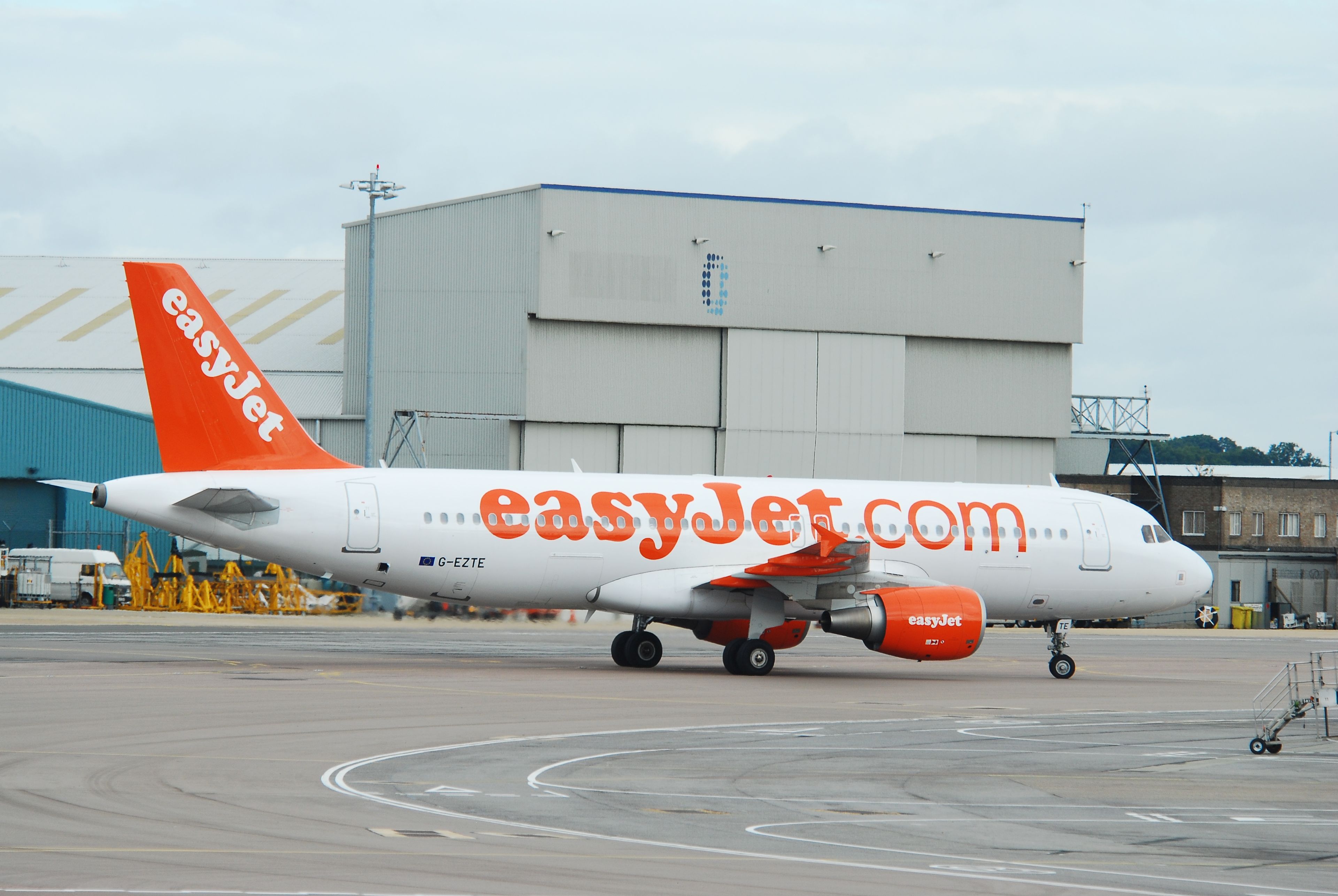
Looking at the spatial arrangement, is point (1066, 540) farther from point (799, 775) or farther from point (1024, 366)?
point (1024, 366)

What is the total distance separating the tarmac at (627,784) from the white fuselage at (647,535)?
70.4 inches

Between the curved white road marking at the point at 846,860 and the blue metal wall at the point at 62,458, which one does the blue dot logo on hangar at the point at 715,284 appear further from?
the curved white road marking at the point at 846,860

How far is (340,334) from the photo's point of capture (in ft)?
227

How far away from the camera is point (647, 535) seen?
1136 inches

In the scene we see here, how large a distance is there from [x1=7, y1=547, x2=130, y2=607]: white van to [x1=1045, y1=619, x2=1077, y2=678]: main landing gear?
1463 inches

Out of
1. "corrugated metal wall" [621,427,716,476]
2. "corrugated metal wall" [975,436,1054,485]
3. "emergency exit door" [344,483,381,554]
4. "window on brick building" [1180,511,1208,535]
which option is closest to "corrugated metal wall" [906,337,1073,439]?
"corrugated metal wall" [975,436,1054,485]

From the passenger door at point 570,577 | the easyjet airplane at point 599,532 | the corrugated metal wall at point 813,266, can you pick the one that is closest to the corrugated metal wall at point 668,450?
the corrugated metal wall at point 813,266

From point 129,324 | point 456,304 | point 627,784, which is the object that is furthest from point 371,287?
point 627,784

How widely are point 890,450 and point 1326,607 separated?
2496 centimetres

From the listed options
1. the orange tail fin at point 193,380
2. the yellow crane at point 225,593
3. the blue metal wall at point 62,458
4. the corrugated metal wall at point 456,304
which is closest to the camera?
the orange tail fin at point 193,380

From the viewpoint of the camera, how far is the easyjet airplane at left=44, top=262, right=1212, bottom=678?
26.7 meters

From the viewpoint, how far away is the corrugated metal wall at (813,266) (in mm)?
A: 57031

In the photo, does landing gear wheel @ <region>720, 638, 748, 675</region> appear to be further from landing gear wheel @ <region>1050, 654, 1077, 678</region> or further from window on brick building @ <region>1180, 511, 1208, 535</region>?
window on brick building @ <region>1180, 511, 1208, 535</region>

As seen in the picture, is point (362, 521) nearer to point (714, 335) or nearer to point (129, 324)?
point (714, 335)
